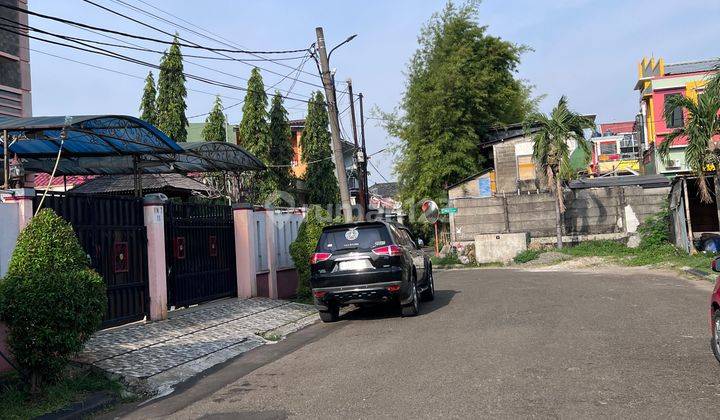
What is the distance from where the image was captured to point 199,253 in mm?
13680

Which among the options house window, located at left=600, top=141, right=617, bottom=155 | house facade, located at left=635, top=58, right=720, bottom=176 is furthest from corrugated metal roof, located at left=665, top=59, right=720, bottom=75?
house window, located at left=600, top=141, right=617, bottom=155

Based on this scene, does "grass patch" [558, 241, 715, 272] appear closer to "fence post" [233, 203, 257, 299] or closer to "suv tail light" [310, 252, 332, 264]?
"suv tail light" [310, 252, 332, 264]

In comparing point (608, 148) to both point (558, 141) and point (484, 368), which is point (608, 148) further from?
point (484, 368)

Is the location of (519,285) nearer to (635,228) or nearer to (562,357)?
(562,357)

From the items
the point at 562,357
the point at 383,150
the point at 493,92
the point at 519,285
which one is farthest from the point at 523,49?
the point at 562,357

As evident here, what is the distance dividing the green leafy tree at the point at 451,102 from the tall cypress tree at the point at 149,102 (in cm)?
1624

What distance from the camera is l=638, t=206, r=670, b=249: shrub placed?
85.7 feet

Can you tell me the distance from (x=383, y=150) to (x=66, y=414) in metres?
38.9

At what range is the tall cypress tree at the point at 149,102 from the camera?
29719 mm

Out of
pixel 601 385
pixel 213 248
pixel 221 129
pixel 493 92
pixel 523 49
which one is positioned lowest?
pixel 601 385

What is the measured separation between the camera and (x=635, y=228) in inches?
1117

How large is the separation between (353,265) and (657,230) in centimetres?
1896

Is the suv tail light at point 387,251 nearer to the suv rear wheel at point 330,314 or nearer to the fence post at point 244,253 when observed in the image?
the suv rear wheel at point 330,314

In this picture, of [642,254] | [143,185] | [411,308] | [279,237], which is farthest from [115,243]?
[642,254]
